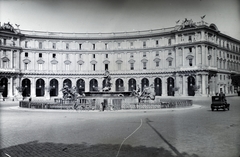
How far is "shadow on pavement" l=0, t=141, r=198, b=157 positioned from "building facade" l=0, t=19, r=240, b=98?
47.0 m

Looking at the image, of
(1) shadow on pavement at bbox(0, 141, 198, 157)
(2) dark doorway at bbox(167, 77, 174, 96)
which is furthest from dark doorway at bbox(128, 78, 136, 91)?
(1) shadow on pavement at bbox(0, 141, 198, 157)

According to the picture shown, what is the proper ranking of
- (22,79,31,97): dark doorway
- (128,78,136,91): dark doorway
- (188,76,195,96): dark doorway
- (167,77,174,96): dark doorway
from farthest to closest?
(128,78,136,91): dark doorway < (22,79,31,97): dark doorway < (167,77,174,96): dark doorway < (188,76,195,96): dark doorway

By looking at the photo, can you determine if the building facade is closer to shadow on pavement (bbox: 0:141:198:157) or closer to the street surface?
the street surface

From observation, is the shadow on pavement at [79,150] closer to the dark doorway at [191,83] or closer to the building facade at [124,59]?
the building facade at [124,59]

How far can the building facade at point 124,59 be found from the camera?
5553cm

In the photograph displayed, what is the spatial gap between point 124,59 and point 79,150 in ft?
188

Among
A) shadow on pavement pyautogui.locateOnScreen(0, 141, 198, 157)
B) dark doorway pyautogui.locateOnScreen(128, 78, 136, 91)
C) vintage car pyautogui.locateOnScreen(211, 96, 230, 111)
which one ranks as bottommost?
shadow on pavement pyautogui.locateOnScreen(0, 141, 198, 157)

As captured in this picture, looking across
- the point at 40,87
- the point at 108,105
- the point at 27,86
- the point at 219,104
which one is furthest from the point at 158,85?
the point at 219,104

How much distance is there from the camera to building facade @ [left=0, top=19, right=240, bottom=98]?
5553 cm

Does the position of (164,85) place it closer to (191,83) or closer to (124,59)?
(191,83)

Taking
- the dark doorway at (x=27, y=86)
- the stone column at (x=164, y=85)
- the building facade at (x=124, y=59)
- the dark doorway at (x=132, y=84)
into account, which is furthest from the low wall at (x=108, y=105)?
the dark doorway at (x=27, y=86)

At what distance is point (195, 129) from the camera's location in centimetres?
1182

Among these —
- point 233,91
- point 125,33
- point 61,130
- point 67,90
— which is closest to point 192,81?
point 233,91

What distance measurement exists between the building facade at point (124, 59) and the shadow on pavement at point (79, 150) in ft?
154
